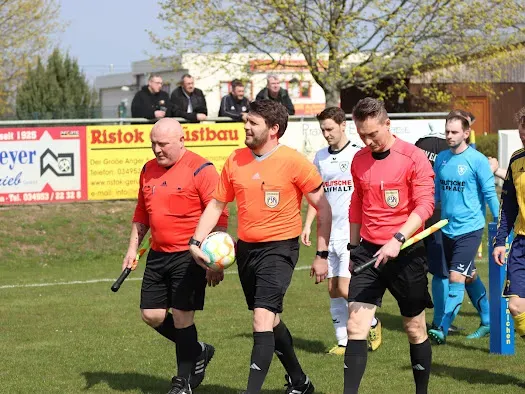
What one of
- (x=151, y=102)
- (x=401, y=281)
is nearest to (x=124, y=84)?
(x=151, y=102)

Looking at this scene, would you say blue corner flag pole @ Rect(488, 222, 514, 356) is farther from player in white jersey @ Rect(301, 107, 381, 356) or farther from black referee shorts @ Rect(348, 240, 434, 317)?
black referee shorts @ Rect(348, 240, 434, 317)

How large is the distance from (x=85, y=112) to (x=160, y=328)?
2455 cm

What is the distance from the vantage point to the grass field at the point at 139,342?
8.38 metres

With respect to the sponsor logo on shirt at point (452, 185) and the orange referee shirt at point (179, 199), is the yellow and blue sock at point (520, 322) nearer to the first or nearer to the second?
the orange referee shirt at point (179, 199)

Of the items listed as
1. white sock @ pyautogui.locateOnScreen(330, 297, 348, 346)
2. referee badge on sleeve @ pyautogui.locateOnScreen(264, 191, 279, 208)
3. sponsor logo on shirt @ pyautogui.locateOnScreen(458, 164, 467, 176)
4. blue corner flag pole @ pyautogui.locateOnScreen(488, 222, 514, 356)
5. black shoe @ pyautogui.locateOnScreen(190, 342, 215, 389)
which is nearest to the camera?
referee badge on sleeve @ pyautogui.locateOnScreen(264, 191, 279, 208)

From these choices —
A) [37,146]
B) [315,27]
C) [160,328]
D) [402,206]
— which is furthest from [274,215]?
[315,27]

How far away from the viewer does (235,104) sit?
19.9 metres

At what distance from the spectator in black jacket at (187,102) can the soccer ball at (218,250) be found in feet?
39.0

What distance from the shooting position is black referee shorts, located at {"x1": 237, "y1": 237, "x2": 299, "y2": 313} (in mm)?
7258

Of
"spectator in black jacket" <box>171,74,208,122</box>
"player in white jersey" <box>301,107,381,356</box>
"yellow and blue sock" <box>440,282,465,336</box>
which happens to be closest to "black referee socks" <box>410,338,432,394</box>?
"player in white jersey" <box>301,107,381,356</box>

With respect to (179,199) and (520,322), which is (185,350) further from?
(520,322)

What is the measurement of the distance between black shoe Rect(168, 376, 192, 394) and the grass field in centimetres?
36

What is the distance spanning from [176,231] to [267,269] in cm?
83

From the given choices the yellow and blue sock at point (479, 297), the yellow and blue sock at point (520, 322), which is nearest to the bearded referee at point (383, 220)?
the yellow and blue sock at point (520, 322)
